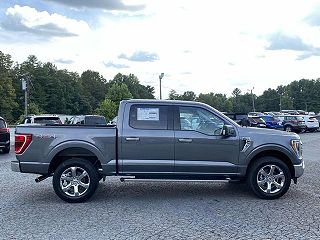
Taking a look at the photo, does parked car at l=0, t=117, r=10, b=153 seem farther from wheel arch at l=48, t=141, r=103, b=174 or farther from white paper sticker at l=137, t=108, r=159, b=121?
white paper sticker at l=137, t=108, r=159, b=121

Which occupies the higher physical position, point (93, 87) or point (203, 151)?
point (93, 87)

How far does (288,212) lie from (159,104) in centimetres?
300

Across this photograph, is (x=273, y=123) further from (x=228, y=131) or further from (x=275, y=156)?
(x=228, y=131)

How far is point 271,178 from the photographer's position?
7.45m

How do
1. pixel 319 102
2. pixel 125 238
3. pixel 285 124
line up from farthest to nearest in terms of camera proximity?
pixel 319 102 < pixel 285 124 < pixel 125 238

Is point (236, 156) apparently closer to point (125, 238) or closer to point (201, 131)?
point (201, 131)

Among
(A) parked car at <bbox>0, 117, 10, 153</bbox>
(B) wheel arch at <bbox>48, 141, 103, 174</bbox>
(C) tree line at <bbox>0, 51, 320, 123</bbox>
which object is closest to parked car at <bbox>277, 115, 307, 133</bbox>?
(A) parked car at <bbox>0, 117, 10, 153</bbox>

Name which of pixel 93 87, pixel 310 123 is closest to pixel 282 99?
pixel 93 87

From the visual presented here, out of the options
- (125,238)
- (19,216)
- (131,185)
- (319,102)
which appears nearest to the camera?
(125,238)

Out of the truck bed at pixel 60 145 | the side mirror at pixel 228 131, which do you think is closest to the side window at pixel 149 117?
the truck bed at pixel 60 145

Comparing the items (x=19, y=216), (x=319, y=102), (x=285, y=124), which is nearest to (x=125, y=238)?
(x=19, y=216)

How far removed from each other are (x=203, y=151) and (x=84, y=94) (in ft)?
402

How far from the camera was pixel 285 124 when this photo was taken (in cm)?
3372

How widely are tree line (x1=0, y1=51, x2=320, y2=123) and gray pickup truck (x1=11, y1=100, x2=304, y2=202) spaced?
63.0 metres
